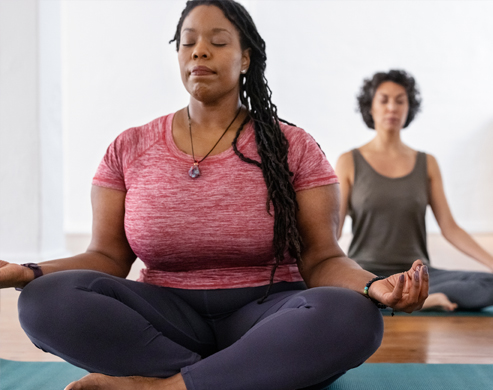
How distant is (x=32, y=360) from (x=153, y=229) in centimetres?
70

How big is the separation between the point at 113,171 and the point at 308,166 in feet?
1.74

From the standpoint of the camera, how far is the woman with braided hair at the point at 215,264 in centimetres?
119

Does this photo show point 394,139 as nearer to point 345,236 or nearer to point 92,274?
point 345,236

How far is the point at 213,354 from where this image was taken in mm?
1249

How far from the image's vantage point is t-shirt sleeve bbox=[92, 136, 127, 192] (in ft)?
5.11

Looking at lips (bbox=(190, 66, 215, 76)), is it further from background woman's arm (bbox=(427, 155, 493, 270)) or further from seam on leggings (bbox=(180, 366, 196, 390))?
background woman's arm (bbox=(427, 155, 493, 270))

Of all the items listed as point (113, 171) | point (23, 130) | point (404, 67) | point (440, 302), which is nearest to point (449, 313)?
point (440, 302)

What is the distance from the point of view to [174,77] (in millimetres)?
4445

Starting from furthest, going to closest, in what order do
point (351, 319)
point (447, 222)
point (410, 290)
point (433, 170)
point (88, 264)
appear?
point (433, 170) < point (447, 222) < point (88, 264) < point (351, 319) < point (410, 290)

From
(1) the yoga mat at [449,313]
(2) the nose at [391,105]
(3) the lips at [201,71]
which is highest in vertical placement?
(3) the lips at [201,71]

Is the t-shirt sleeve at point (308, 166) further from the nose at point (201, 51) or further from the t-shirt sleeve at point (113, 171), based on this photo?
the t-shirt sleeve at point (113, 171)

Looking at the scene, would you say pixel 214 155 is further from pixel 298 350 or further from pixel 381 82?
pixel 381 82

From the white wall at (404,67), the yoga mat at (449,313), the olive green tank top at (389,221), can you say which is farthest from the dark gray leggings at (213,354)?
the white wall at (404,67)

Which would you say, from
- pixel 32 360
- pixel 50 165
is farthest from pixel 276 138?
pixel 50 165
